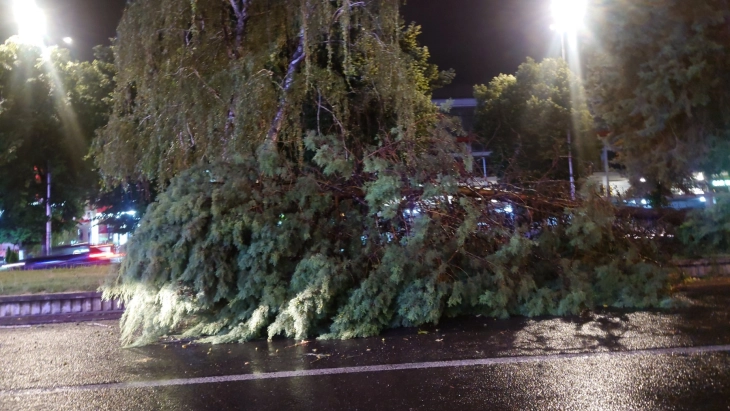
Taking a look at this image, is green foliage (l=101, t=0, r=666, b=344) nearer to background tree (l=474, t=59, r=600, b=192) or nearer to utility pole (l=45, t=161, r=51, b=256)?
background tree (l=474, t=59, r=600, b=192)

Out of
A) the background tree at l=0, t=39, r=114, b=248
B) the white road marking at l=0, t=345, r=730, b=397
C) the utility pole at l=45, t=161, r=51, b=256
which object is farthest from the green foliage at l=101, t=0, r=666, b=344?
the utility pole at l=45, t=161, r=51, b=256

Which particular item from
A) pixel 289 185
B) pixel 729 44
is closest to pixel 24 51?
pixel 289 185

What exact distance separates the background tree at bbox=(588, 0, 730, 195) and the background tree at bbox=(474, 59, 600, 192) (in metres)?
6.56

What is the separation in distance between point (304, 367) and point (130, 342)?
2.60 metres

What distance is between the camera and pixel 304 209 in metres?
7.82

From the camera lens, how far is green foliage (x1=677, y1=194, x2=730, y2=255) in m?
10.0

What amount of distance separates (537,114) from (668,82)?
13.2 meters

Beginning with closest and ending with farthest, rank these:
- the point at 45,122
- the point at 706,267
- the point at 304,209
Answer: the point at 304,209
the point at 706,267
the point at 45,122

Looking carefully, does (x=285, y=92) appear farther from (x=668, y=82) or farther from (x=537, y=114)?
(x=537, y=114)

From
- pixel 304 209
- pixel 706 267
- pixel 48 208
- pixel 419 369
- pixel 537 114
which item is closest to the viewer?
pixel 419 369

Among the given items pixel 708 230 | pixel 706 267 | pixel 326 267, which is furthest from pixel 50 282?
pixel 708 230

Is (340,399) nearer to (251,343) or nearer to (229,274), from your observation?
(251,343)

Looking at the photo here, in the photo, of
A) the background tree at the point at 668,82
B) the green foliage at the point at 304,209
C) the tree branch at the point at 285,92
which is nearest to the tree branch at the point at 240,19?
the green foliage at the point at 304,209

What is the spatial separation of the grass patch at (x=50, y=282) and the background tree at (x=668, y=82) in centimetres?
1083
